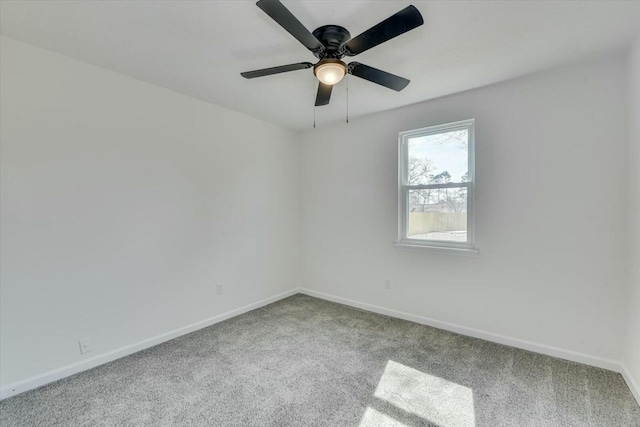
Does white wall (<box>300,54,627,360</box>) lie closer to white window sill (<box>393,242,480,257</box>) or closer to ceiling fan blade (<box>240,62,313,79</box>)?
white window sill (<box>393,242,480,257</box>)

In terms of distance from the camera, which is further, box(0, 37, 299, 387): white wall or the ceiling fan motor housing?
box(0, 37, 299, 387): white wall

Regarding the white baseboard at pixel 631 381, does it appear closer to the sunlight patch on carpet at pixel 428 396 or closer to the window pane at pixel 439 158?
the sunlight patch on carpet at pixel 428 396

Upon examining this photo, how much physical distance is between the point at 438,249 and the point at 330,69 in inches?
85.7

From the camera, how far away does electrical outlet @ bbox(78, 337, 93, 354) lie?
2313 millimetres

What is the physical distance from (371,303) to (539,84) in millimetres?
2835

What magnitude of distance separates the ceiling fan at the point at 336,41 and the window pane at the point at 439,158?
127cm

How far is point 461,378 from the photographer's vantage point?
2182 millimetres

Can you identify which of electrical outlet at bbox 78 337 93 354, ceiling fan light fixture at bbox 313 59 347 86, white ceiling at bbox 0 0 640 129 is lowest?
electrical outlet at bbox 78 337 93 354

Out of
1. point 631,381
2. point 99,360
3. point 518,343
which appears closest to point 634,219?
point 631,381

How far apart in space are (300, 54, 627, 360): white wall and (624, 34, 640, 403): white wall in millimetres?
109

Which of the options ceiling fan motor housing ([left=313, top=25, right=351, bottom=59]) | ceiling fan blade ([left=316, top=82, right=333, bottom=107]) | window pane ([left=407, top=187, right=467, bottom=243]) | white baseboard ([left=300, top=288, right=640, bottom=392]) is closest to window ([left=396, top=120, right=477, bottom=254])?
window pane ([left=407, top=187, right=467, bottom=243])

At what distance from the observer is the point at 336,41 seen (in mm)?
1779

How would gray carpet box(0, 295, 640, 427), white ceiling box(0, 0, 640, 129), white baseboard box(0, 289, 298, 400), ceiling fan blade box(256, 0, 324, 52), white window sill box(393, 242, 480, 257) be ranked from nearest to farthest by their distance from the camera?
ceiling fan blade box(256, 0, 324, 52) → white ceiling box(0, 0, 640, 129) → gray carpet box(0, 295, 640, 427) → white baseboard box(0, 289, 298, 400) → white window sill box(393, 242, 480, 257)

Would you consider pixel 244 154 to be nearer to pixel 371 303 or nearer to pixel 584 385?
pixel 371 303
